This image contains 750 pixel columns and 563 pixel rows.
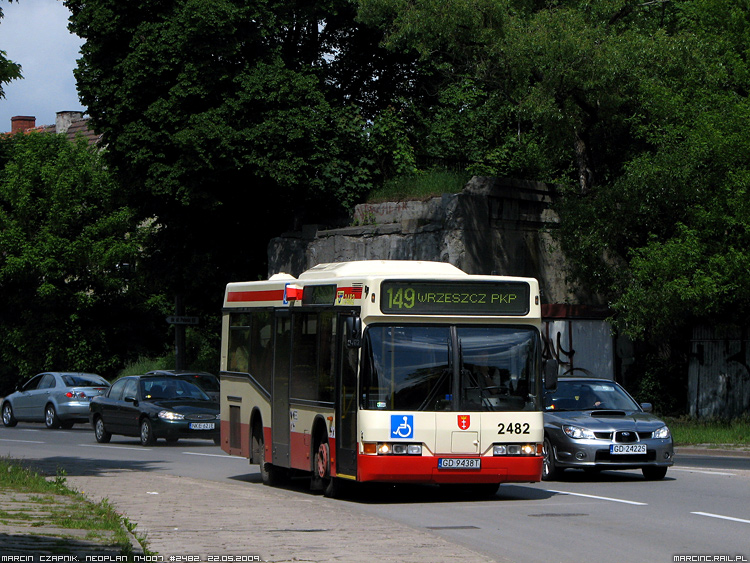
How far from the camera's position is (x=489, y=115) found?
117 feet

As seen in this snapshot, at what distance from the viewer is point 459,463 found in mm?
13469

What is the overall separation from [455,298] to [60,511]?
5.27 meters

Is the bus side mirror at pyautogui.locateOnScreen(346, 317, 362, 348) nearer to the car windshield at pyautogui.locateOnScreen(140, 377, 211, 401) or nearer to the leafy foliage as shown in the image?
the leafy foliage

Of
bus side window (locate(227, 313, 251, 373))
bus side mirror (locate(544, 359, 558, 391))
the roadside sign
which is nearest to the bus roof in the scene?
bus side mirror (locate(544, 359, 558, 391))

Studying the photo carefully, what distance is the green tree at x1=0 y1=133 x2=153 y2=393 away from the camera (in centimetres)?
4516

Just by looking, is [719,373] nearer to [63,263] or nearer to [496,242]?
[496,242]

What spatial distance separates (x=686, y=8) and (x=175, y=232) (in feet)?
57.3

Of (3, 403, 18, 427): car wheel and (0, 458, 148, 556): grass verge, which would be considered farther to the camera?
(3, 403, 18, 427): car wheel

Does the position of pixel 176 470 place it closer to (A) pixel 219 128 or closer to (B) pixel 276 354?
(B) pixel 276 354

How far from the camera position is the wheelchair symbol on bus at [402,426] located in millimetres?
13328

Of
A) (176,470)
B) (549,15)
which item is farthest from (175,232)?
(176,470)

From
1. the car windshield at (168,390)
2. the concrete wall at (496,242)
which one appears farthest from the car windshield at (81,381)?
the car windshield at (168,390)

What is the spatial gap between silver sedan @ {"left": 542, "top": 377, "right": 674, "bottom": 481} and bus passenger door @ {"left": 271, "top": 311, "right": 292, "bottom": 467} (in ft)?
12.5

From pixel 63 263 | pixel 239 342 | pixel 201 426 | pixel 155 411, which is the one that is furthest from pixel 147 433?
pixel 63 263
